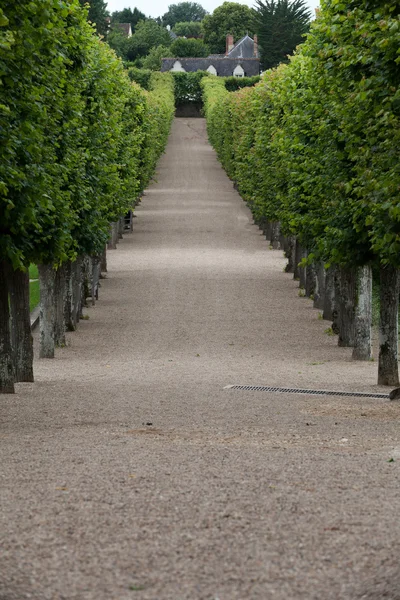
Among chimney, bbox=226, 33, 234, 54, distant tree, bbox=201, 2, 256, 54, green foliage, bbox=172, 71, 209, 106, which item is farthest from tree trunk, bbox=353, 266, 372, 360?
distant tree, bbox=201, 2, 256, 54

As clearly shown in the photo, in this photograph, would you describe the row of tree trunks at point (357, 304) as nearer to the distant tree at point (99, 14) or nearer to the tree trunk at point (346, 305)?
the tree trunk at point (346, 305)

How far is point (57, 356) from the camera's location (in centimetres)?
2622

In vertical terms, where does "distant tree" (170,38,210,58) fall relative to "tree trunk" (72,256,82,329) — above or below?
above

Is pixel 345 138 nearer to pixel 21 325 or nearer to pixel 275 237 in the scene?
pixel 21 325

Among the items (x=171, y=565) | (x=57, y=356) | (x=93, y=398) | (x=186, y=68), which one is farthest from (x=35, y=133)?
(x=186, y=68)

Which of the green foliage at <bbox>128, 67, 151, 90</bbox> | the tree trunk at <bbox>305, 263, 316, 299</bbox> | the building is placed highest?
the building

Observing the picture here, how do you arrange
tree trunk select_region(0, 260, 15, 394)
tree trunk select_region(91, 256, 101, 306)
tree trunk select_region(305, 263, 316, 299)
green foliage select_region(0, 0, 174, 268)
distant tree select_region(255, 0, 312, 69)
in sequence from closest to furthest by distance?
green foliage select_region(0, 0, 174, 268), tree trunk select_region(0, 260, 15, 394), tree trunk select_region(91, 256, 101, 306), tree trunk select_region(305, 263, 316, 299), distant tree select_region(255, 0, 312, 69)

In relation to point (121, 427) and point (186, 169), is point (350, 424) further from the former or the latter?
point (186, 169)

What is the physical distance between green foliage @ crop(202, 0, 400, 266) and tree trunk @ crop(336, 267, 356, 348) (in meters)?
1.31

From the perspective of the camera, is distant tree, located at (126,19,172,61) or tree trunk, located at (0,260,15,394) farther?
distant tree, located at (126,19,172,61)

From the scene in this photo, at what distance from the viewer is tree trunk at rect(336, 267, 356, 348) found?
2606cm

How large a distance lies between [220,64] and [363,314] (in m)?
140

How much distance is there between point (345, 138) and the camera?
1947cm

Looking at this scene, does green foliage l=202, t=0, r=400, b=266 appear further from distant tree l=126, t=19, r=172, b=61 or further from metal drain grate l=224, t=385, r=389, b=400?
distant tree l=126, t=19, r=172, b=61
